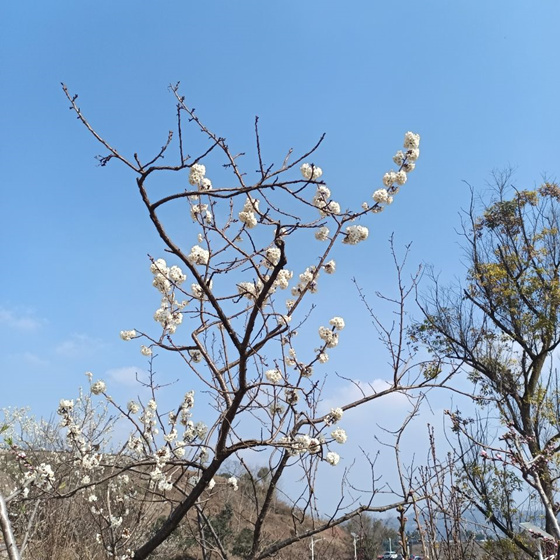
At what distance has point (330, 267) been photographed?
288 cm

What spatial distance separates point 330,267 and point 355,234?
1.13 ft

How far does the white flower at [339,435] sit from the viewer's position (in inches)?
89.5

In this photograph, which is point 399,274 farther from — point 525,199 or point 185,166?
point 525,199

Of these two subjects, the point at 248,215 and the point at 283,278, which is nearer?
the point at 248,215

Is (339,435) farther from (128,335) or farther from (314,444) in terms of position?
(128,335)

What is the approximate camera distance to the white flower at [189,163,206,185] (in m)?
2.20

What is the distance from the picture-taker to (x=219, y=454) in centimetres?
203

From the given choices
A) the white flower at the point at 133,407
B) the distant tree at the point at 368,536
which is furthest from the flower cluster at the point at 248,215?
the distant tree at the point at 368,536

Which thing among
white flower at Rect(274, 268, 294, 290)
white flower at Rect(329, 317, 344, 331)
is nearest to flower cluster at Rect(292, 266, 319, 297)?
white flower at Rect(274, 268, 294, 290)

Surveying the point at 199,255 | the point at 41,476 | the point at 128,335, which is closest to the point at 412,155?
the point at 199,255

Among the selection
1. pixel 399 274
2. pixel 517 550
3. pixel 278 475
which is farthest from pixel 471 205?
pixel 278 475

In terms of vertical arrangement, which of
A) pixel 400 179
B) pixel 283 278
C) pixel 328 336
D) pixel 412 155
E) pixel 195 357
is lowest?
pixel 195 357

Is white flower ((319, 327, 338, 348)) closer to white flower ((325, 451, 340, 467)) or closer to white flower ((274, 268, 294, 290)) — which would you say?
white flower ((274, 268, 294, 290))

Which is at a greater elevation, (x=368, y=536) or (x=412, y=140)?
(x=412, y=140)
